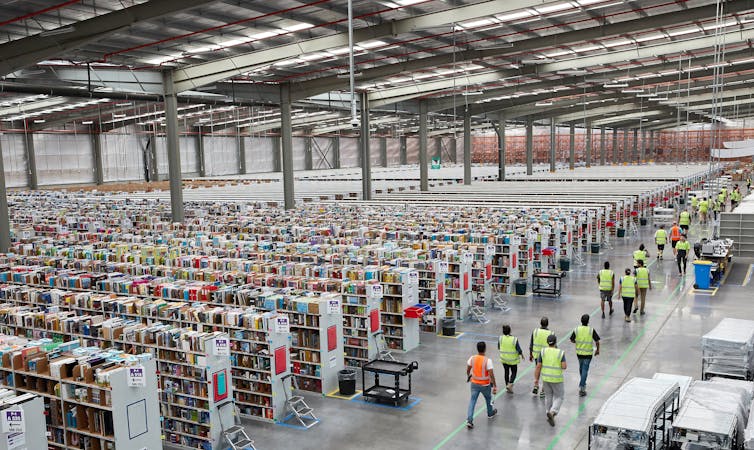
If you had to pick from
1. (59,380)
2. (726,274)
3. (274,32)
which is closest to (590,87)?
(726,274)

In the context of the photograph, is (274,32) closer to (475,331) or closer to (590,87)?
(475,331)

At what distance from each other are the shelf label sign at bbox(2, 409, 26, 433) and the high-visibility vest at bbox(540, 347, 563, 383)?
7370 millimetres

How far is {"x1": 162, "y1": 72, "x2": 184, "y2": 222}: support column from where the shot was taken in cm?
2712

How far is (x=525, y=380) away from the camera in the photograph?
12.5 meters

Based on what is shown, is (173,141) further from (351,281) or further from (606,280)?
(606,280)

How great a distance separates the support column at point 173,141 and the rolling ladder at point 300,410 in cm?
1847

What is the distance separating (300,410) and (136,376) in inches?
137

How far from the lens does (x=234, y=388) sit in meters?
11.6

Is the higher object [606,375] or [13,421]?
[13,421]

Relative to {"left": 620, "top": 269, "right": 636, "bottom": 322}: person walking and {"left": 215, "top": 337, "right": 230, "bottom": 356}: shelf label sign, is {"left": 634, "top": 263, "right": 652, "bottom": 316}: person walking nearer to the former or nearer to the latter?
{"left": 620, "top": 269, "right": 636, "bottom": 322}: person walking

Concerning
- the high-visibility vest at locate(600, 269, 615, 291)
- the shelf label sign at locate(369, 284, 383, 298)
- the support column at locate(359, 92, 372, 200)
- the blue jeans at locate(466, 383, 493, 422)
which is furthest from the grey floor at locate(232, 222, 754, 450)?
the support column at locate(359, 92, 372, 200)

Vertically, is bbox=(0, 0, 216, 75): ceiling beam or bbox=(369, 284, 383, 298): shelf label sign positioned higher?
bbox=(0, 0, 216, 75): ceiling beam

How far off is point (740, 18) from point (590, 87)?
63.4 ft

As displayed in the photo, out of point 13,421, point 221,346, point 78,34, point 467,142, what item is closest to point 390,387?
point 221,346
